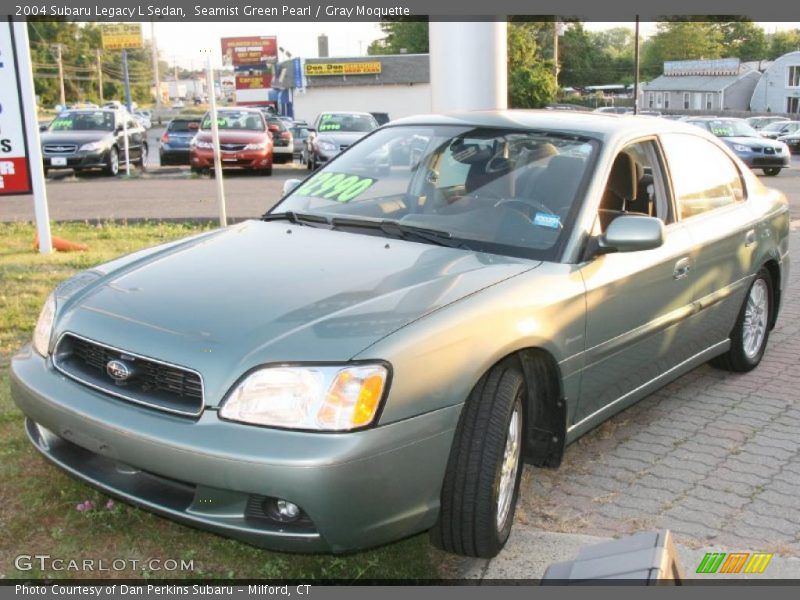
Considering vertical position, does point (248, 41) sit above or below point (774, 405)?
above

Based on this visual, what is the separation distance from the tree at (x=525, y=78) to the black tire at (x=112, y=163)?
39705mm

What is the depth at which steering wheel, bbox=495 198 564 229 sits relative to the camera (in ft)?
13.5

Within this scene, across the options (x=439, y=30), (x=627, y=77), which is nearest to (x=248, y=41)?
(x=627, y=77)

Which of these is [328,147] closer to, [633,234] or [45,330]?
[633,234]

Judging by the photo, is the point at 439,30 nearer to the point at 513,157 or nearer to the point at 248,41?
the point at 513,157

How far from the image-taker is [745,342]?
19.0 ft

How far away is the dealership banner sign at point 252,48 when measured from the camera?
92000 millimetres

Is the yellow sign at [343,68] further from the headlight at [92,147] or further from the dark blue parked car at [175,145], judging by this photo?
the headlight at [92,147]

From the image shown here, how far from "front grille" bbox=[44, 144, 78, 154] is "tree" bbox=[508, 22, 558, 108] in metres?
41.0

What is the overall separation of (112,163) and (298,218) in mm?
18836

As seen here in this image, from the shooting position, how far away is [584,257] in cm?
397

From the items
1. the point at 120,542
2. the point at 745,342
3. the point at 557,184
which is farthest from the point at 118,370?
the point at 745,342

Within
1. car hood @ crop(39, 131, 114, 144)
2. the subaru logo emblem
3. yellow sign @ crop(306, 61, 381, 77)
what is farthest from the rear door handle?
yellow sign @ crop(306, 61, 381, 77)

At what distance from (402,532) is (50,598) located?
124cm
